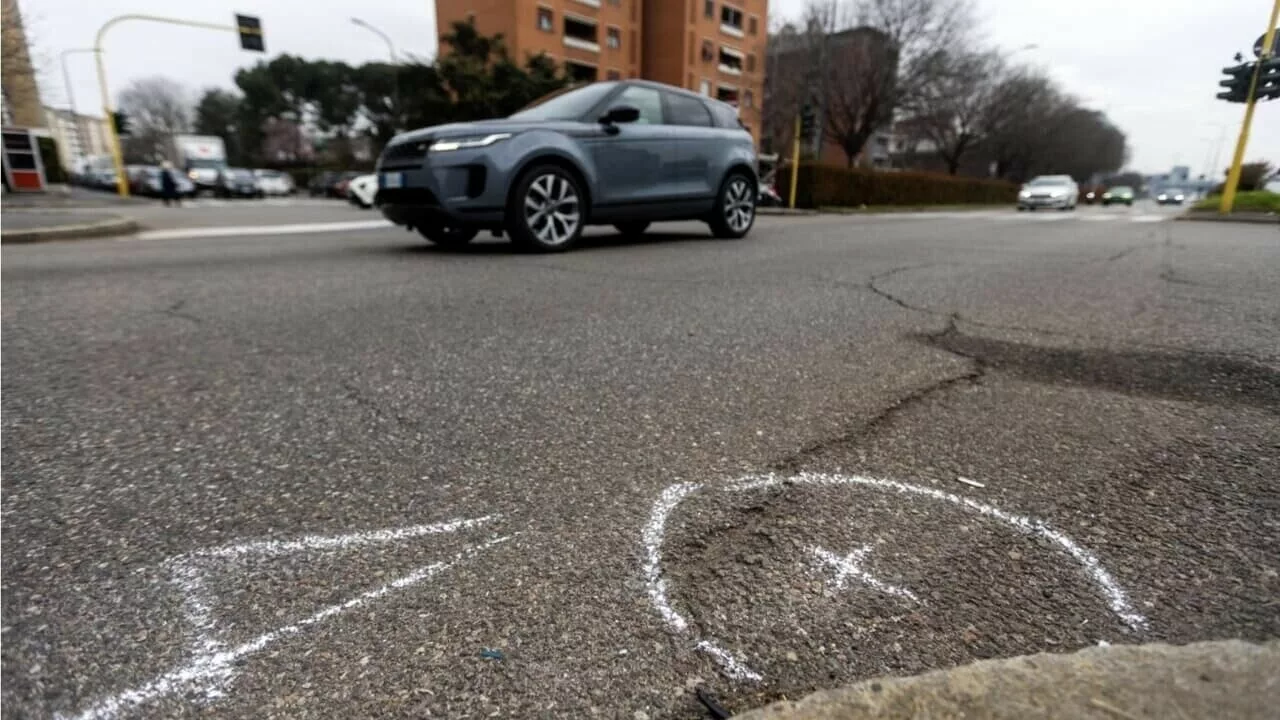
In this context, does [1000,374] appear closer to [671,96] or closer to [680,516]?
[680,516]

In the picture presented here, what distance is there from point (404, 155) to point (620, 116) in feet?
6.62

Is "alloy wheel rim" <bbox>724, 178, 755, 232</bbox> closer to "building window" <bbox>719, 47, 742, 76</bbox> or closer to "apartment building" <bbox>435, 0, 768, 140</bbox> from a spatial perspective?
"apartment building" <bbox>435, 0, 768, 140</bbox>

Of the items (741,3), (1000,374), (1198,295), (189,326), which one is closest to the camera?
(1000,374)

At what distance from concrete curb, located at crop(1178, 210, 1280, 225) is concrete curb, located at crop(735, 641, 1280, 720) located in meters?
16.0

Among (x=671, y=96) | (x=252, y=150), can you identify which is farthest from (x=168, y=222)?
(x=252, y=150)

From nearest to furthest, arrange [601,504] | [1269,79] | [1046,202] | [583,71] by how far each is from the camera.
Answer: [601,504], [1269,79], [1046,202], [583,71]

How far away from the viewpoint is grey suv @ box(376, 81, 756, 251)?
5863 mm

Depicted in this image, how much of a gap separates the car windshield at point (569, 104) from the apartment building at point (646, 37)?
38885mm

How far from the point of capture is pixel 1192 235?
1039 centimetres

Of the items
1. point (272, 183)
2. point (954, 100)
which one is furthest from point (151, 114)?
point (954, 100)

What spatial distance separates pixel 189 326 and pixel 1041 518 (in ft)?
12.8

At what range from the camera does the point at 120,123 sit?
24516 millimetres

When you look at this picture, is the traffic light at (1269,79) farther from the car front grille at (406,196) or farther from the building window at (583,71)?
the building window at (583,71)

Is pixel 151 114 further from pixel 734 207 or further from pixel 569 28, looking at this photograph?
pixel 734 207
